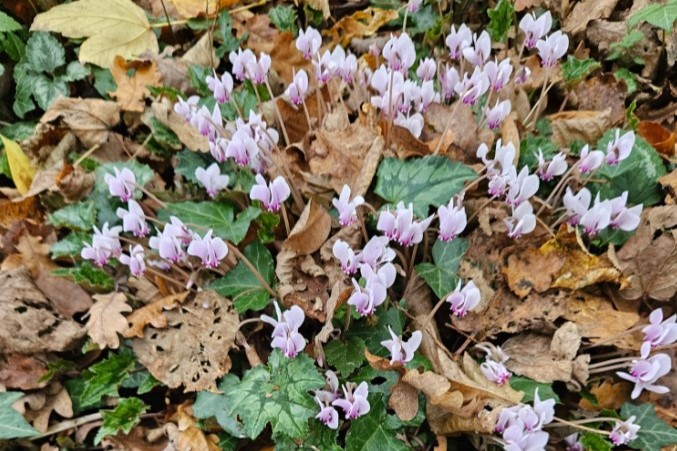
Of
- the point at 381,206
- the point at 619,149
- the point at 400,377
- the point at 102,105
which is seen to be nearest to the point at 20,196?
the point at 102,105

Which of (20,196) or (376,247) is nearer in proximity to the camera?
(376,247)

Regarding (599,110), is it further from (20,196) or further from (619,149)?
(20,196)

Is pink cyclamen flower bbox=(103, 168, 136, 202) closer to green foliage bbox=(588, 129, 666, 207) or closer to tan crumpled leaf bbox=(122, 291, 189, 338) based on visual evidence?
tan crumpled leaf bbox=(122, 291, 189, 338)

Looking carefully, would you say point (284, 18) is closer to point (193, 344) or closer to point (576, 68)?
point (576, 68)

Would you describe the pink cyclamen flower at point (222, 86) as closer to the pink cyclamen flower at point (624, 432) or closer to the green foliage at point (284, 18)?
the green foliage at point (284, 18)

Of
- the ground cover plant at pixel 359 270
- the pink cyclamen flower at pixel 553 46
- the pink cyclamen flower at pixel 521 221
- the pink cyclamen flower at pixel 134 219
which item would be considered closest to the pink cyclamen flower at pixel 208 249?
the ground cover plant at pixel 359 270

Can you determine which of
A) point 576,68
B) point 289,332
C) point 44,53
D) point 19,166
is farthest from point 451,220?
point 44,53
